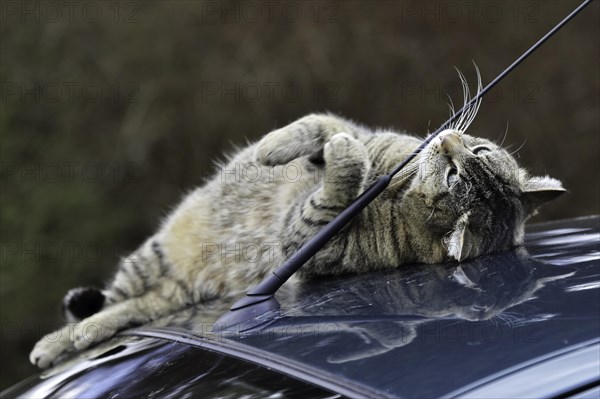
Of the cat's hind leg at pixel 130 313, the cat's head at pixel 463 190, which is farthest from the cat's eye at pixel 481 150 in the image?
the cat's hind leg at pixel 130 313

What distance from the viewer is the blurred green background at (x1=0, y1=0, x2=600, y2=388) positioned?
8258 millimetres

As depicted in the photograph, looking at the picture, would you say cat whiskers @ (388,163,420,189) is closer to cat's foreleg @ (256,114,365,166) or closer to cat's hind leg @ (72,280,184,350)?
cat's foreleg @ (256,114,365,166)

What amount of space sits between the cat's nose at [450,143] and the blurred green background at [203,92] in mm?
5406

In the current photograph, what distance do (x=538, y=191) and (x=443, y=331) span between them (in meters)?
1.58

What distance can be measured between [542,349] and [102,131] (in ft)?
25.8

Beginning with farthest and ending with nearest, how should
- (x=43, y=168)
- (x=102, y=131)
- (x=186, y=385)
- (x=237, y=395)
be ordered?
(x=102, y=131)
(x=43, y=168)
(x=186, y=385)
(x=237, y=395)

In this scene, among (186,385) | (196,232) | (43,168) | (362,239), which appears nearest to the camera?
(186,385)

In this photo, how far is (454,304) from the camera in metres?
1.84

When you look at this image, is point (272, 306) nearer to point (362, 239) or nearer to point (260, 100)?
point (362, 239)

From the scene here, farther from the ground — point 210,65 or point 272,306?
point 210,65

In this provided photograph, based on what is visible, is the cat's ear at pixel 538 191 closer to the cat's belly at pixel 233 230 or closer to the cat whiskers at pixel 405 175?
the cat whiskers at pixel 405 175

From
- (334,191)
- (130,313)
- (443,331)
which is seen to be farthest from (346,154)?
(443,331)

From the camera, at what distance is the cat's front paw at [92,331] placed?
3.26 m

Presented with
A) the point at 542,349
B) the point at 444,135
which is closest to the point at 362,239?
the point at 444,135
